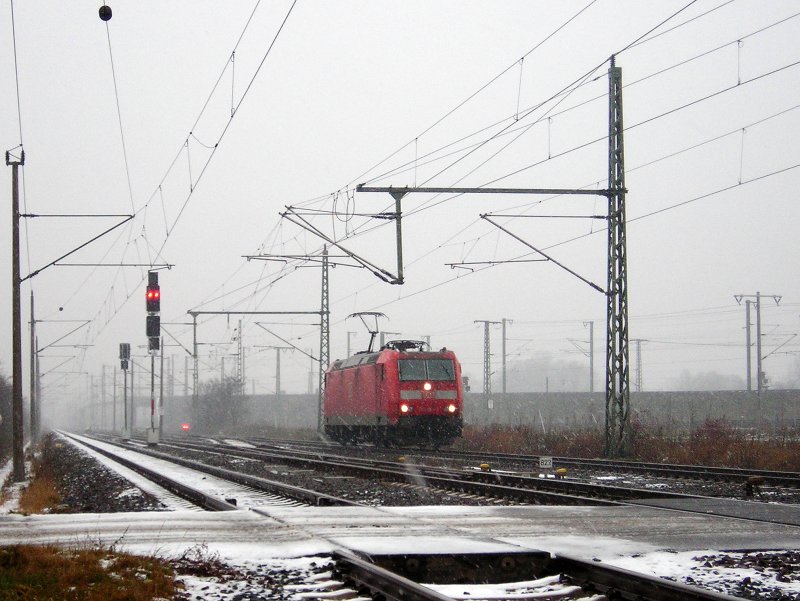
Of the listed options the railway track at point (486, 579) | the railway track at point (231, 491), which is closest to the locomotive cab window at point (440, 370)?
the railway track at point (231, 491)

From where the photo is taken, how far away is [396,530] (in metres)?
9.58

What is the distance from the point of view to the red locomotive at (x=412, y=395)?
3127 cm

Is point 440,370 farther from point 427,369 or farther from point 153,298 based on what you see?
point 153,298

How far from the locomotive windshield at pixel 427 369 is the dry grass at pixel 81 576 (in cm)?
2402

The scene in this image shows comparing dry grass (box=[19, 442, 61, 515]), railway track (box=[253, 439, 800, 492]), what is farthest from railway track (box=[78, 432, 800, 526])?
dry grass (box=[19, 442, 61, 515])

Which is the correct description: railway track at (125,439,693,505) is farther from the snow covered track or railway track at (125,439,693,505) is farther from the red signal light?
the red signal light

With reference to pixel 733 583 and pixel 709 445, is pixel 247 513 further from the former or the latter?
pixel 709 445

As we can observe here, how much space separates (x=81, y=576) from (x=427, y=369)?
25386 millimetres

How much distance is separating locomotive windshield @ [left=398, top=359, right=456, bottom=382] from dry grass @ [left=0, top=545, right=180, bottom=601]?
946 inches

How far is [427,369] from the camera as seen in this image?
3192 centimetres

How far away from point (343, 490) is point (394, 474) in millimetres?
2399

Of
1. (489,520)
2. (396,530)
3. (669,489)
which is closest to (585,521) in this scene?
(489,520)

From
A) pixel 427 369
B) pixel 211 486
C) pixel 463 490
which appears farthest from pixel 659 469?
pixel 427 369

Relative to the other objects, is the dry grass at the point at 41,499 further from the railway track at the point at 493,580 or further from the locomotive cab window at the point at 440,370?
the locomotive cab window at the point at 440,370
